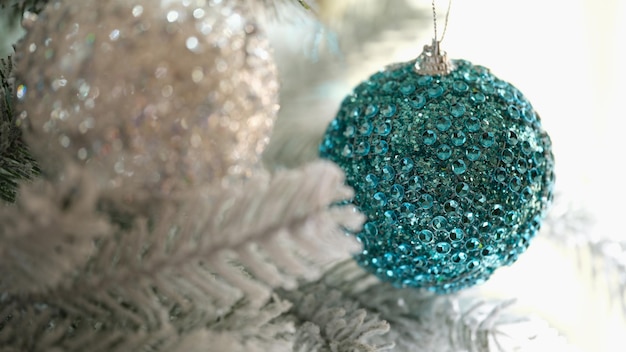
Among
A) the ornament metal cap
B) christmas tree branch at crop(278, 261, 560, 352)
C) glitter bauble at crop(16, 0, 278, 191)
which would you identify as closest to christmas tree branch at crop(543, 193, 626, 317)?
christmas tree branch at crop(278, 261, 560, 352)

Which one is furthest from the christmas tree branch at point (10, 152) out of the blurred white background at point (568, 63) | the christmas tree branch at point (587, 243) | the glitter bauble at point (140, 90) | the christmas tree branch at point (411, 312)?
the blurred white background at point (568, 63)

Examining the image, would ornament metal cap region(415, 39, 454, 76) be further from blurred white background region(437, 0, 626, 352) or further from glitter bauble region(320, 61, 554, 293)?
blurred white background region(437, 0, 626, 352)

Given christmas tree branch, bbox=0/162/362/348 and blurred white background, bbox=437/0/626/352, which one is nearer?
christmas tree branch, bbox=0/162/362/348

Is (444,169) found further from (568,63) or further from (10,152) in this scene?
(568,63)

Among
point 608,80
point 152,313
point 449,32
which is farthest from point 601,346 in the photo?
point 152,313

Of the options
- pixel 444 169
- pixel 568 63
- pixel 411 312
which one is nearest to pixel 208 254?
pixel 444 169

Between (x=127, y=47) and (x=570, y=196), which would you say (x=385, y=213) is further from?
(x=570, y=196)
